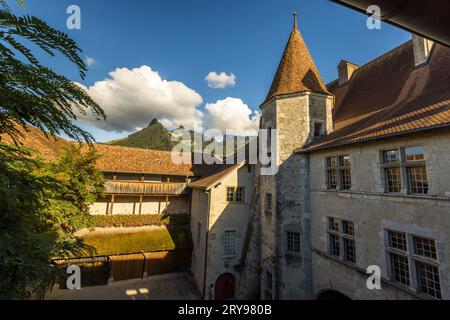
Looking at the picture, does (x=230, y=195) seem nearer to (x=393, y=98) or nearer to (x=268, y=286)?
(x=268, y=286)

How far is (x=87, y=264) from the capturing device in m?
15.1

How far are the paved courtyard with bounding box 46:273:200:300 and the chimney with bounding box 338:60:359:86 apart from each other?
18.0 meters

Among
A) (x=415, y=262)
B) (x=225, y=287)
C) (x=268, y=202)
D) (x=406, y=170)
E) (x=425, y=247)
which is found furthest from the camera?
(x=225, y=287)

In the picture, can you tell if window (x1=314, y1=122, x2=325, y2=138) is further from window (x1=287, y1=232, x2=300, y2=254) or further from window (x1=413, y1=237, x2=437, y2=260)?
window (x1=413, y1=237, x2=437, y2=260)

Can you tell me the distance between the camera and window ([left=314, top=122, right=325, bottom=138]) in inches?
508

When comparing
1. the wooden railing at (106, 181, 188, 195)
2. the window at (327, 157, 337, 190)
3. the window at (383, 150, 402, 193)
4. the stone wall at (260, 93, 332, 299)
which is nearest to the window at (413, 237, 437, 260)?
the window at (383, 150, 402, 193)

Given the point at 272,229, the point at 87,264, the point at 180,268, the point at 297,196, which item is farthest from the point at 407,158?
the point at 87,264

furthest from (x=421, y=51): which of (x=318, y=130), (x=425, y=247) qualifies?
(x=425, y=247)

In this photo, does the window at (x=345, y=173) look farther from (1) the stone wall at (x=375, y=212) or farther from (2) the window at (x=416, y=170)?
(2) the window at (x=416, y=170)

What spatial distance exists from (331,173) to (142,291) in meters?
13.6

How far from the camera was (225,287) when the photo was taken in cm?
1436

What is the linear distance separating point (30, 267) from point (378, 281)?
10478mm

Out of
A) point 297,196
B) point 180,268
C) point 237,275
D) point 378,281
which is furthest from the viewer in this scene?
point 180,268
